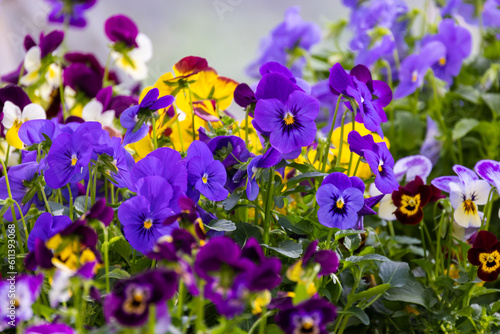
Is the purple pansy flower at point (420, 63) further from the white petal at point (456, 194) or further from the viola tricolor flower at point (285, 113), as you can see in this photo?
the viola tricolor flower at point (285, 113)

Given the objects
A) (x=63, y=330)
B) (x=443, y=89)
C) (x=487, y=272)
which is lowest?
(x=443, y=89)

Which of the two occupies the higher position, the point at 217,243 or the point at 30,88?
the point at 217,243

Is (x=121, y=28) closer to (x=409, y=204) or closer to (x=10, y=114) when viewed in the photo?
(x=10, y=114)

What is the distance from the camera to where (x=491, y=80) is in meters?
1.08

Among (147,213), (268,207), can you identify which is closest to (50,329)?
(147,213)

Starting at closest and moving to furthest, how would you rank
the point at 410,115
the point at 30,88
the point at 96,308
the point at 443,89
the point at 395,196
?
1. the point at 96,308
2. the point at 395,196
3. the point at 30,88
4. the point at 410,115
5. the point at 443,89

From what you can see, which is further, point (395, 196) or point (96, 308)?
point (395, 196)

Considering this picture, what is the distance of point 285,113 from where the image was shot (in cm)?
48

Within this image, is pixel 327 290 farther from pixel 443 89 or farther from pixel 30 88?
pixel 443 89

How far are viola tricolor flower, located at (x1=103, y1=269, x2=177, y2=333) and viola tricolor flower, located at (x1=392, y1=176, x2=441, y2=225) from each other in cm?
37

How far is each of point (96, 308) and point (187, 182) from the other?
14 centimetres

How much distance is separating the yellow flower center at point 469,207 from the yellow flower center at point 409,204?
0.05 meters

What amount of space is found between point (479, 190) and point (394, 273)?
13cm

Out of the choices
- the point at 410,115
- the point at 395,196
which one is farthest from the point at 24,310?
the point at 410,115
